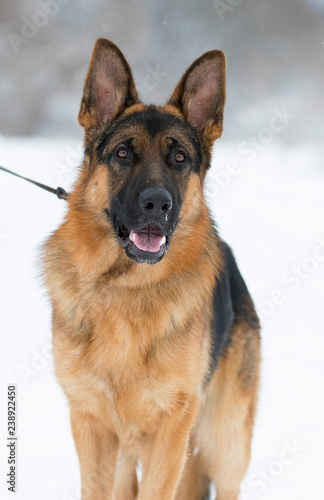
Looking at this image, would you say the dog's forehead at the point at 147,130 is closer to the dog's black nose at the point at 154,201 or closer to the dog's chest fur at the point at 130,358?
the dog's black nose at the point at 154,201

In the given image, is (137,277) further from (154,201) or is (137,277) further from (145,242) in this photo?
(154,201)

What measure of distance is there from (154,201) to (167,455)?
138cm

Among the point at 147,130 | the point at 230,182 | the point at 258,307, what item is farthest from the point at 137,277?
the point at 230,182

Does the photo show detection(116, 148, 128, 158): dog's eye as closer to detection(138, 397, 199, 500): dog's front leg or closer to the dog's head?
the dog's head

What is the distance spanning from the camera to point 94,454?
291 cm

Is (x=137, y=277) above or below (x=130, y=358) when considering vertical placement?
above

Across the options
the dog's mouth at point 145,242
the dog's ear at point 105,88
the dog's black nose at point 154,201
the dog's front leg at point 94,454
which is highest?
the dog's ear at point 105,88

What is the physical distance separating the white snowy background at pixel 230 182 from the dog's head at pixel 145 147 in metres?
0.75

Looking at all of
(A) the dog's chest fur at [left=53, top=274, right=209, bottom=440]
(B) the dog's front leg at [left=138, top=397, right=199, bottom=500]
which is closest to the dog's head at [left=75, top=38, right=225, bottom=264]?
(A) the dog's chest fur at [left=53, top=274, right=209, bottom=440]

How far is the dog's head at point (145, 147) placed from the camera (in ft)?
8.83

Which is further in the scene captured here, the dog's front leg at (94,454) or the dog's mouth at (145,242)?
the dog's front leg at (94,454)

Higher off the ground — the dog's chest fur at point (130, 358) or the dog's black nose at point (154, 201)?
the dog's black nose at point (154, 201)

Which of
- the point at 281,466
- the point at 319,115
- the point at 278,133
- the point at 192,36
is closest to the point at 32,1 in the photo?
the point at 192,36

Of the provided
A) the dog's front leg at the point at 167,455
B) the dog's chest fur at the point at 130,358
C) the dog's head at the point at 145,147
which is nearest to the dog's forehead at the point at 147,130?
the dog's head at the point at 145,147
